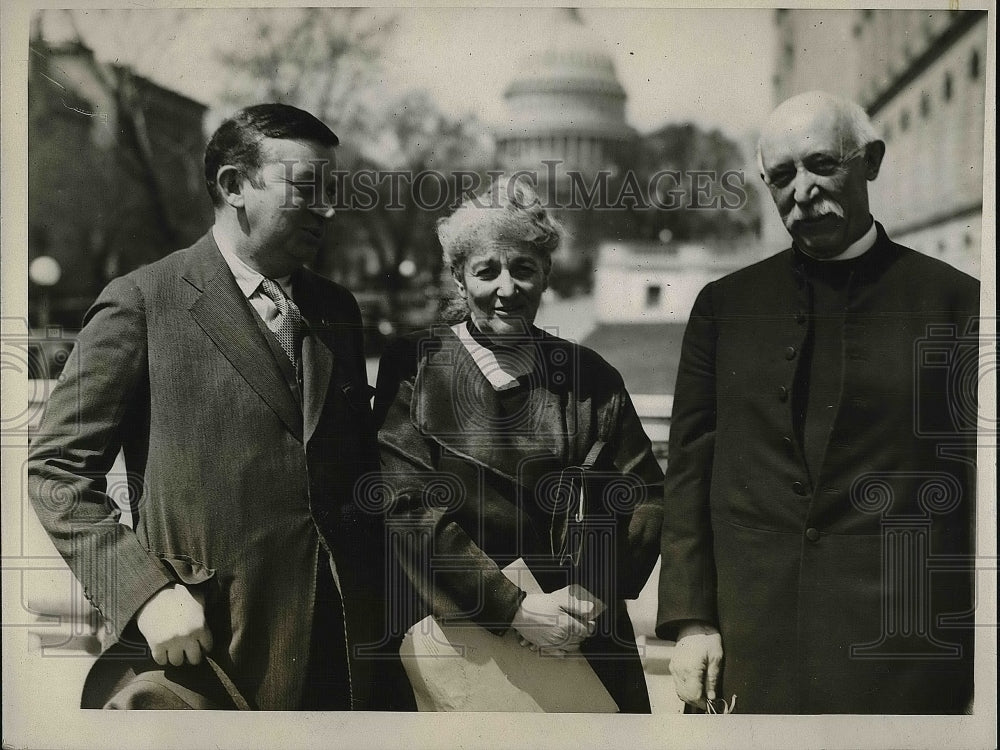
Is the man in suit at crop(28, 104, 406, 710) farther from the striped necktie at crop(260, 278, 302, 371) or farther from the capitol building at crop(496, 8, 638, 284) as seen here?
the capitol building at crop(496, 8, 638, 284)

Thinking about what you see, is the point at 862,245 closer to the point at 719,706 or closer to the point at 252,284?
the point at 719,706

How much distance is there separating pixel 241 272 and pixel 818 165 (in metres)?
2.16

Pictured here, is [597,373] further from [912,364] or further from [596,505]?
[912,364]

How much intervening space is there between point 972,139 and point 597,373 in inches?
65.5

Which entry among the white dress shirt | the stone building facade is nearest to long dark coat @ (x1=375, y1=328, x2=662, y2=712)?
the white dress shirt

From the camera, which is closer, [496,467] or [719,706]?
[496,467]

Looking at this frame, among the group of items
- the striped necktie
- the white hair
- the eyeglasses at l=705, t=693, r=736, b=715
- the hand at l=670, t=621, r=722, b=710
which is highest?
the white hair

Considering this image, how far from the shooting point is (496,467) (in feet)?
12.4

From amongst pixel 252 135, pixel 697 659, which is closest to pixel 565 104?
pixel 252 135

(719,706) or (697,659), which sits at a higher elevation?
(697,659)

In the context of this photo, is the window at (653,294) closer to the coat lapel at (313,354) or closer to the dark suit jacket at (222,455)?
the dark suit jacket at (222,455)

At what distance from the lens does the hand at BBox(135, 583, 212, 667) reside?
3775mm

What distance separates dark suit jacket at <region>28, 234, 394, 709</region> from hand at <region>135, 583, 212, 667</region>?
0.12 ft

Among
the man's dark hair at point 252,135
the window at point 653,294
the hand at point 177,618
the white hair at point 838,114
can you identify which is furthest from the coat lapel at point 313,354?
the white hair at point 838,114
